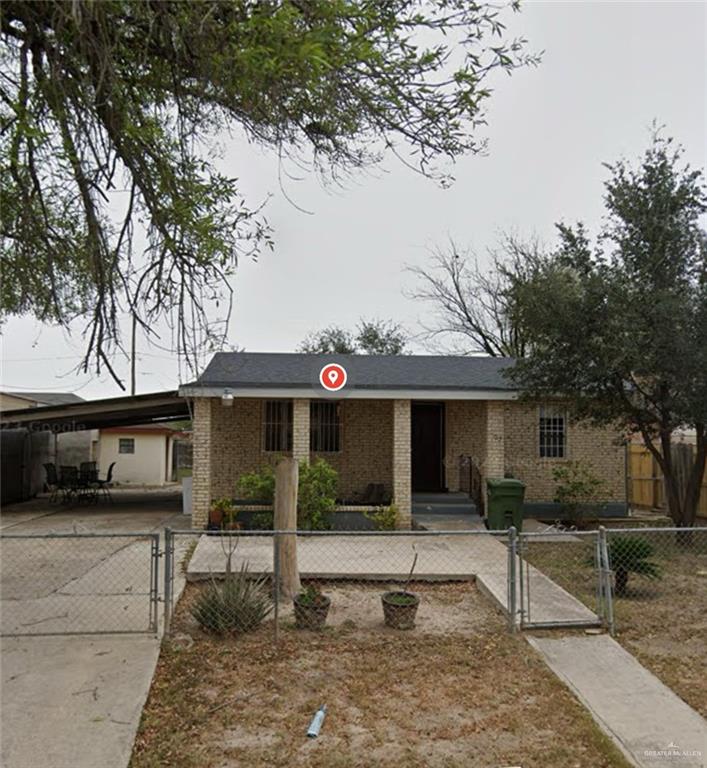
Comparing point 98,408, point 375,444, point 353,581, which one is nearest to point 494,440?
point 375,444

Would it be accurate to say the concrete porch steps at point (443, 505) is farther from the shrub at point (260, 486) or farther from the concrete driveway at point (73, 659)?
the concrete driveway at point (73, 659)

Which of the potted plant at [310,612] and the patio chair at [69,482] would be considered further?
the patio chair at [69,482]

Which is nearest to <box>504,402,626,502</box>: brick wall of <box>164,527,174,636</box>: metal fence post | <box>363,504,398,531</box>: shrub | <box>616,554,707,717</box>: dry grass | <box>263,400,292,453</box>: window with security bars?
<box>363,504,398,531</box>: shrub

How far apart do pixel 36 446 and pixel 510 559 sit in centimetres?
1767

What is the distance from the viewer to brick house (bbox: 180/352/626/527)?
12859 mm

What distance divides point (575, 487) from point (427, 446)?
3492 millimetres

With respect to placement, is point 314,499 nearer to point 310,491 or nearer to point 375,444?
point 310,491

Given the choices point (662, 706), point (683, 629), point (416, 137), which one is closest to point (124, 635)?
point (662, 706)

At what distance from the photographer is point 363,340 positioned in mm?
33000

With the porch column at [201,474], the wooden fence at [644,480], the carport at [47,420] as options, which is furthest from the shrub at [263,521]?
the wooden fence at [644,480]

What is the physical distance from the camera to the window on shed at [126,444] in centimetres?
2609

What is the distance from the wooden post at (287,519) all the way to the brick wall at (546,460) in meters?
7.96

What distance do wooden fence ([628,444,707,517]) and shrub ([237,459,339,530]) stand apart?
7790 mm

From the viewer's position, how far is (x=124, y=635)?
5625mm
